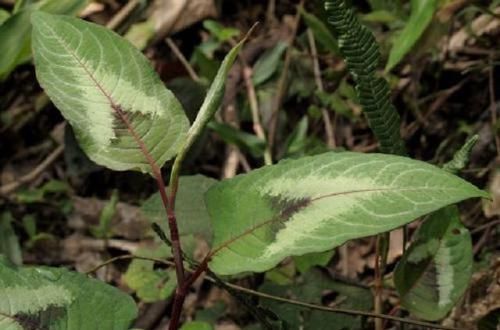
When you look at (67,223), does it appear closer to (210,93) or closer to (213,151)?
(213,151)

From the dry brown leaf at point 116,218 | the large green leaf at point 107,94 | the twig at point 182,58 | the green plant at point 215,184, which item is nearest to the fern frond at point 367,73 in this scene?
the green plant at point 215,184

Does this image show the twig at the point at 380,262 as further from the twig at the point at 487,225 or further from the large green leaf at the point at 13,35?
the large green leaf at the point at 13,35

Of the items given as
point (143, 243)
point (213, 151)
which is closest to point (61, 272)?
point (143, 243)

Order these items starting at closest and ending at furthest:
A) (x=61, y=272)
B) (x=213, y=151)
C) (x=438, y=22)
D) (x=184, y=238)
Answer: (x=61, y=272) < (x=184, y=238) < (x=438, y=22) < (x=213, y=151)

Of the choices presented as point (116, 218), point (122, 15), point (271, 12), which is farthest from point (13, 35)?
point (271, 12)

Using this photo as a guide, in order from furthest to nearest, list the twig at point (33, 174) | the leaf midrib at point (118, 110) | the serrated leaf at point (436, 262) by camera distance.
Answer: the twig at point (33, 174) < the serrated leaf at point (436, 262) < the leaf midrib at point (118, 110)

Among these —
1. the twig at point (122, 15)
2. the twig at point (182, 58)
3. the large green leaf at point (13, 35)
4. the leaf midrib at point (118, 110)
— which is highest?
the leaf midrib at point (118, 110)

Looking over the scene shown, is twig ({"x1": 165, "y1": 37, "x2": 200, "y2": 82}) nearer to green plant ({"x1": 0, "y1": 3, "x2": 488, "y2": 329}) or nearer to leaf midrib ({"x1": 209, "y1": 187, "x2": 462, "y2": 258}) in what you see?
green plant ({"x1": 0, "y1": 3, "x2": 488, "y2": 329})
